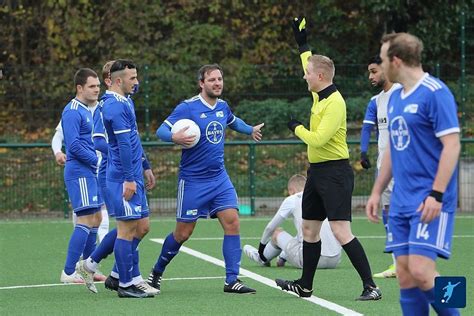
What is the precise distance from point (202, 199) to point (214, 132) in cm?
62

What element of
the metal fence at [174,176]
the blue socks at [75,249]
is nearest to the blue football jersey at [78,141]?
the blue socks at [75,249]

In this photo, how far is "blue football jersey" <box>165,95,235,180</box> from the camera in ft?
36.9

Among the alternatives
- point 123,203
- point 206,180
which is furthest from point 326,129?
point 123,203

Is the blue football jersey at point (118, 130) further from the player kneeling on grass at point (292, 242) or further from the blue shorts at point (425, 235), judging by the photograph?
the blue shorts at point (425, 235)

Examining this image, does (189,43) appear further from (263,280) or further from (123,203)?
(123,203)

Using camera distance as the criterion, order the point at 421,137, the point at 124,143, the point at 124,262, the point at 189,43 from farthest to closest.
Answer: the point at 189,43 → the point at 124,262 → the point at 124,143 → the point at 421,137

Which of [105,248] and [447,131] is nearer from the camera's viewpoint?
[447,131]

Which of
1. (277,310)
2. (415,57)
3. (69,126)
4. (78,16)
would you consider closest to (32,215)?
(78,16)

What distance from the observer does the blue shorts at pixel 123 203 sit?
35.6 ft

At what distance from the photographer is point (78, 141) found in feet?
39.6

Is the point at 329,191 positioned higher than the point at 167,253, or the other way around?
the point at 329,191

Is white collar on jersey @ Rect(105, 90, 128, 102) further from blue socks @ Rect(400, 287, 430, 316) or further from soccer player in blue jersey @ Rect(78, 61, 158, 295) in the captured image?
blue socks @ Rect(400, 287, 430, 316)

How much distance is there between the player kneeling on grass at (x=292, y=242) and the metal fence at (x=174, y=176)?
725 cm

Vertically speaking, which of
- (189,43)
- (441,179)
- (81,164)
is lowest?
(81,164)
